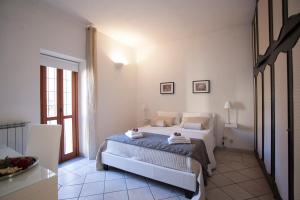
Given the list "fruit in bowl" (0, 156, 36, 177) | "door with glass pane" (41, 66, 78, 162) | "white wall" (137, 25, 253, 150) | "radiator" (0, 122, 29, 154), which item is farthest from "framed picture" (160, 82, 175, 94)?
"fruit in bowl" (0, 156, 36, 177)

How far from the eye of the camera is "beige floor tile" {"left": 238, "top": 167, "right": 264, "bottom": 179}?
8.42 feet

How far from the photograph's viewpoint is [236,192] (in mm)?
2154

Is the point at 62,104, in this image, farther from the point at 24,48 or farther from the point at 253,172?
the point at 253,172

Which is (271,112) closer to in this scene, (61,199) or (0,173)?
(0,173)

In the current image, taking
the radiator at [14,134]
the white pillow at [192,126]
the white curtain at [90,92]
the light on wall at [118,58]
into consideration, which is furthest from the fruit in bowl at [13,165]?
the light on wall at [118,58]

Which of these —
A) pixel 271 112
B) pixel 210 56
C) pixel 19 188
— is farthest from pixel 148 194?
pixel 210 56

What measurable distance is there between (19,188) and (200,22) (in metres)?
3.88

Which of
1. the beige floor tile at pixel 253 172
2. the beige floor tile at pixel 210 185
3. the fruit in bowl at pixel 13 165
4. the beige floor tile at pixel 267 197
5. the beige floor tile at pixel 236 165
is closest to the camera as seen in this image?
the fruit in bowl at pixel 13 165

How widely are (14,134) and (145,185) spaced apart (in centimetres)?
211

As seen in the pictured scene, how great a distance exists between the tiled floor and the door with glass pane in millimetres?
547

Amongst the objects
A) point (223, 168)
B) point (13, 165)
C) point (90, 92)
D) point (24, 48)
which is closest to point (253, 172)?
point (223, 168)

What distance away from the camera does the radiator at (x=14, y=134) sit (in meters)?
2.22

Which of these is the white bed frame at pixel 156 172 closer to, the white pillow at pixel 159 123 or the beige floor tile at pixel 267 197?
the beige floor tile at pixel 267 197

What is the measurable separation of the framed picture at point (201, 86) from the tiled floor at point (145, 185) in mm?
1781
